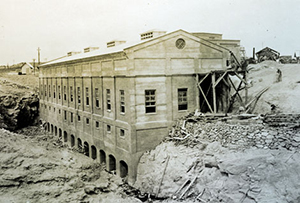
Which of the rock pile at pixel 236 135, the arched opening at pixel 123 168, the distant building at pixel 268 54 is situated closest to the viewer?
the rock pile at pixel 236 135

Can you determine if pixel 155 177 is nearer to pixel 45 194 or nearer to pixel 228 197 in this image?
pixel 228 197

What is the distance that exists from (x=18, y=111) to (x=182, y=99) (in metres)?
26.1

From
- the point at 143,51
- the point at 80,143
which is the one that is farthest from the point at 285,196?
the point at 80,143

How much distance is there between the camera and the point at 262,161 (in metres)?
16.4

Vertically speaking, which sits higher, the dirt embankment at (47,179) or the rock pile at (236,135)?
the rock pile at (236,135)

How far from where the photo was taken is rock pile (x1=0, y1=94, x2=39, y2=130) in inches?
1538

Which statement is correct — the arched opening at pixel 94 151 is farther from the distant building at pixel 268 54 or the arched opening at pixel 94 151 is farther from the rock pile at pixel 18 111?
the distant building at pixel 268 54

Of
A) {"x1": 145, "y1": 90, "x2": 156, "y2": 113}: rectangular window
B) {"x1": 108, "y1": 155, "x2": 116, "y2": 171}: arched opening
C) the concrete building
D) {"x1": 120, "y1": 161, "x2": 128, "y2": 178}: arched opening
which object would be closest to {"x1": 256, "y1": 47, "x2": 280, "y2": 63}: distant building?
the concrete building

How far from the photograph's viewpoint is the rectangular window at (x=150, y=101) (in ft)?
76.1

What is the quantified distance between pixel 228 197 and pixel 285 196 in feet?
9.32

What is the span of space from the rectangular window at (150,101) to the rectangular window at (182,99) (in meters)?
2.38

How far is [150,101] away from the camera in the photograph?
23.2m

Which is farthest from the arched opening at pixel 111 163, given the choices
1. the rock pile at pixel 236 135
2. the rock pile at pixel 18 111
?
the rock pile at pixel 18 111

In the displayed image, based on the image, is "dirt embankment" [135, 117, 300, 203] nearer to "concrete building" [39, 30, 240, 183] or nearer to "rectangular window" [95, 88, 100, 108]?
"concrete building" [39, 30, 240, 183]
